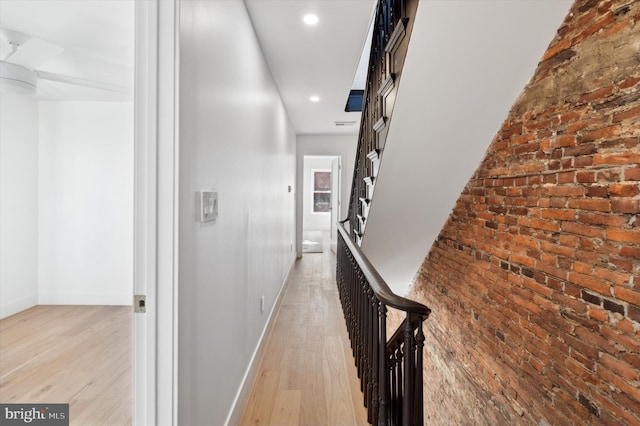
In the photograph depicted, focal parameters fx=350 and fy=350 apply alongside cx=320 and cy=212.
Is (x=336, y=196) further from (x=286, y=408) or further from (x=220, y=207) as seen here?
(x=220, y=207)

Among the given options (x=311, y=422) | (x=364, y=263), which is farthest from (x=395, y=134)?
(x=311, y=422)

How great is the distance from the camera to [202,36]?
4.85ft

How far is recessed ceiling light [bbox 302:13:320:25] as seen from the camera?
8.22 ft

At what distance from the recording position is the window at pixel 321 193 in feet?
41.7

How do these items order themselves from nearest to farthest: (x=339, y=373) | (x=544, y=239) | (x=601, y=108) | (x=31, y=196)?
(x=601, y=108)
(x=544, y=239)
(x=339, y=373)
(x=31, y=196)

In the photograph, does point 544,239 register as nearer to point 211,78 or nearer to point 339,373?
point 339,373

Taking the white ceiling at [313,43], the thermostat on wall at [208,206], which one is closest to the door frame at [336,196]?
the white ceiling at [313,43]

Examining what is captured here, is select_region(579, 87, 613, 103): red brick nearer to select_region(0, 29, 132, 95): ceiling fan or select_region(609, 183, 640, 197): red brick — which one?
select_region(609, 183, 640, 197): red brick

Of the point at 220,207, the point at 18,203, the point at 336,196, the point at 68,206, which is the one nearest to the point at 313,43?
the point at 220,207

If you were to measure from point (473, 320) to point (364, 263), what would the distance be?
4.36ft

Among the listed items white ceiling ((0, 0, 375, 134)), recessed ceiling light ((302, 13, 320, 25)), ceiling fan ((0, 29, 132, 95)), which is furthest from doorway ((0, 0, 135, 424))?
recessed ceiling light ((302, 13, 320, 25))

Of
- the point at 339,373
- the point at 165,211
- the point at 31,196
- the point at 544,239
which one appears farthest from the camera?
the point at 31,196

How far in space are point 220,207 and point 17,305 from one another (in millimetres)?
3721

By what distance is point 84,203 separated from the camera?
4.14 metres
